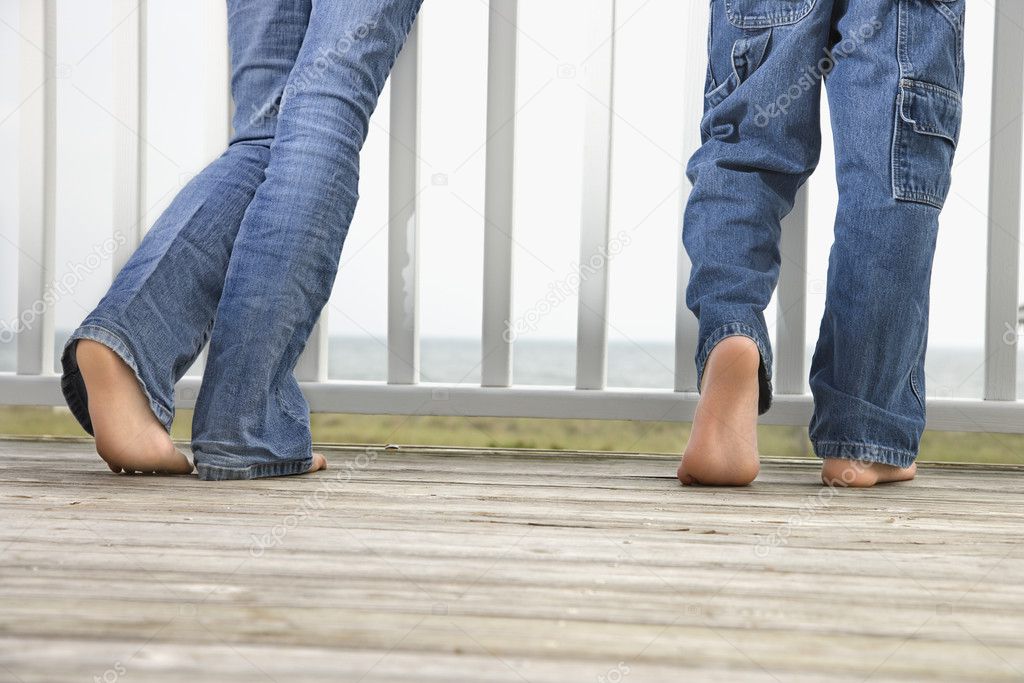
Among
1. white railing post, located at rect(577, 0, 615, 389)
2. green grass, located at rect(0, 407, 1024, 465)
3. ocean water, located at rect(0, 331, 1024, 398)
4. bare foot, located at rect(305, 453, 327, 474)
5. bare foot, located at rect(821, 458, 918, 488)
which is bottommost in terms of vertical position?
green grass, located at rect(0, 407, 1024, 465)

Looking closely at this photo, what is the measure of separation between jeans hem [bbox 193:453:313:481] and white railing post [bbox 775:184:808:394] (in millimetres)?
776

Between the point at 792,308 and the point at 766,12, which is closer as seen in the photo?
the point at 766,12

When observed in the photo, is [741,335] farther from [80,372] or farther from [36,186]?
[36,186]

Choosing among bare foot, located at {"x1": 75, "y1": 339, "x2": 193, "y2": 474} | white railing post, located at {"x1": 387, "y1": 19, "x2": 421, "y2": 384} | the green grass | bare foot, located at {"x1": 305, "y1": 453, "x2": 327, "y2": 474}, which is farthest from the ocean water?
bare foot, located at {"x1": 75, "y1": 339, "x2": 193, "y2": 474}

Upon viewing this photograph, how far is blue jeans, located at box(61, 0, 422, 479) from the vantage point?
35.8 inches

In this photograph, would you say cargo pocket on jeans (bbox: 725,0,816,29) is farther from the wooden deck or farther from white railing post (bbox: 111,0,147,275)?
white railing post (bbox: 111,0,147,275)

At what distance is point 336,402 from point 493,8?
705 mm

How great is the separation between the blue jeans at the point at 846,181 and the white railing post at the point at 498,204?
38cm

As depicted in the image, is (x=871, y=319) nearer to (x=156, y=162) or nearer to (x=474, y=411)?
(x=474, y=411)

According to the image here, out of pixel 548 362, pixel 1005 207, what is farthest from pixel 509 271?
pixel 548 362

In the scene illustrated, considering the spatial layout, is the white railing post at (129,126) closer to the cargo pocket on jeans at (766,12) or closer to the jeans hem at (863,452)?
the cargo pocket on jeans at (766,12)

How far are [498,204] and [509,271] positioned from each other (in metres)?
0.11

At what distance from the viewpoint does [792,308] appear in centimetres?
Answer: 131

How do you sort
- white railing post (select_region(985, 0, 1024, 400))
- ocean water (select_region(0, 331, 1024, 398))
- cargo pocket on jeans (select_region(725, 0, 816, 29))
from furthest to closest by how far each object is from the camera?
ocean water (select_region(0, 331, 1024, 398))
white railing post (select_region(985, 0, 1024, 400))
cargo pocket on jeans (select_region(725, 0, 816, 29))
